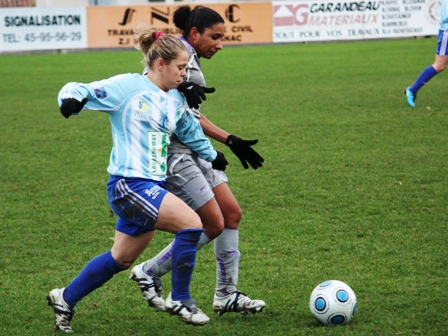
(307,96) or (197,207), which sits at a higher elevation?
(197,207)

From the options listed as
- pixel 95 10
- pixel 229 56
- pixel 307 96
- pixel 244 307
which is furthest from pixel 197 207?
pixel 95 10

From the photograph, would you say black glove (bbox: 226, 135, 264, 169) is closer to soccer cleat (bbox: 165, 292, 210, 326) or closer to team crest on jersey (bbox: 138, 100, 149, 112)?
team crest on jersey (bbox: 138, 100, 149, 112)


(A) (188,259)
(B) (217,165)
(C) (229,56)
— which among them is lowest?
(C) (229,56)

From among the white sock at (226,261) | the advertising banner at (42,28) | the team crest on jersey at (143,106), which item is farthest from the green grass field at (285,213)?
the advertising banner at (42,28)

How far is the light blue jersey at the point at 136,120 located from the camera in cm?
377

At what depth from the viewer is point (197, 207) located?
411cm

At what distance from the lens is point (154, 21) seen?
25875mm

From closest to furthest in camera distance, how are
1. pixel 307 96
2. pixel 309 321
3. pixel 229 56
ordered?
pixel 309 321, pixel 307 96, pixel 229 56

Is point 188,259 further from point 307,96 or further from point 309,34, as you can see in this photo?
point 309,34

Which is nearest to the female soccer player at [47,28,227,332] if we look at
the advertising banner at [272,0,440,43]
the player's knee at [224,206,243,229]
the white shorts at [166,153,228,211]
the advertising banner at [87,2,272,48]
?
the white shorts at [166,153,228,211]

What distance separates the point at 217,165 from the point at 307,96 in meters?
9.57

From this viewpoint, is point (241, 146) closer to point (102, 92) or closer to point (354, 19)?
point (102, 92)

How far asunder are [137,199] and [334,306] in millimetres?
1190

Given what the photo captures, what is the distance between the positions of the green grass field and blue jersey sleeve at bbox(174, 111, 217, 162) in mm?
931
